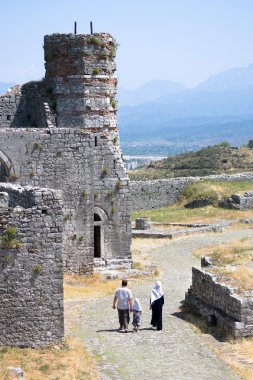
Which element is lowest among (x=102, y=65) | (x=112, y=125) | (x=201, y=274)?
(x=201, y=274)

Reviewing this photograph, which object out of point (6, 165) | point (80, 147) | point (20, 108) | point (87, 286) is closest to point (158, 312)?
point (87, 286)

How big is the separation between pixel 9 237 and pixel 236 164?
6683 centimetres

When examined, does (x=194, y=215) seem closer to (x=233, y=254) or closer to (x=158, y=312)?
(x=233, y=254)

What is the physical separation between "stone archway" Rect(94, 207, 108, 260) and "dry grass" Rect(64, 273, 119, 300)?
4.66 ft

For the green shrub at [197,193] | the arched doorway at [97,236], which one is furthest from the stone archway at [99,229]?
the green shrub at [197,193]

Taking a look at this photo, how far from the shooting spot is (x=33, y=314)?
17406 millimetres

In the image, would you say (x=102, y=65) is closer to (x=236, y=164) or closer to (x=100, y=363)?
(x=100, y=363)

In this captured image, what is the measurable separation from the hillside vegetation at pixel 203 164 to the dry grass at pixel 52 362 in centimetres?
5644

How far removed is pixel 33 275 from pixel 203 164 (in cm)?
6887

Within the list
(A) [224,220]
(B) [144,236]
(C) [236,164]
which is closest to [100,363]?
(B) [144,236]

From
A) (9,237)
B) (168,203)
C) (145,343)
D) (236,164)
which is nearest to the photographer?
(9,237)

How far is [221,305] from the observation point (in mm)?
20969

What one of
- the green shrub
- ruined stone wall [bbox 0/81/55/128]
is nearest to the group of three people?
ruined stone wall [bbox 0/81/55/128]

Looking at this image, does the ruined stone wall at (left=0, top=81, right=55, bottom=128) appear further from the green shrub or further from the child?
the green shrub
